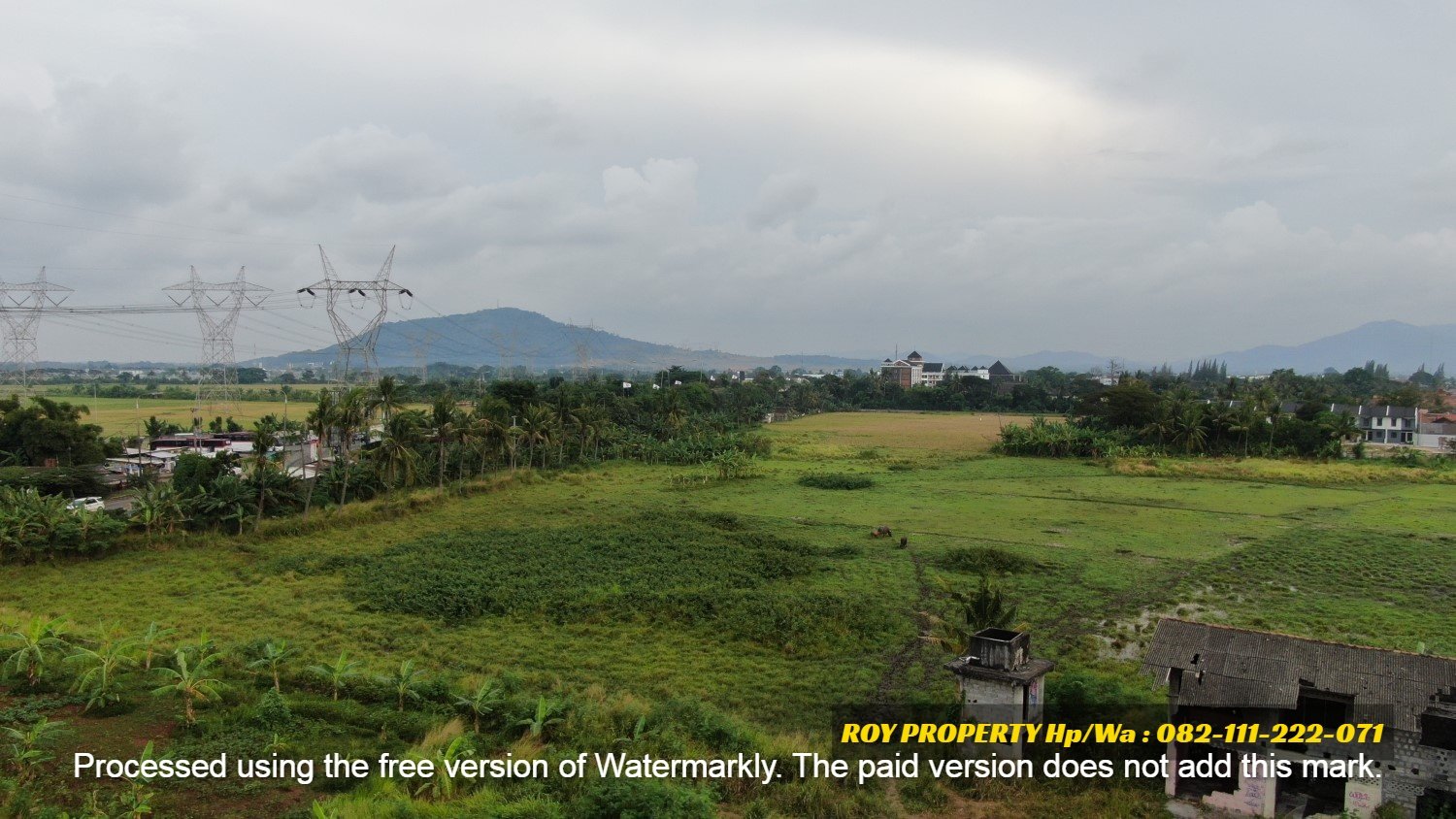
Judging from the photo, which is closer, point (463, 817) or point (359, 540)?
point (463, 817)

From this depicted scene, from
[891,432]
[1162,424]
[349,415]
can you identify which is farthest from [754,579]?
[891,432]

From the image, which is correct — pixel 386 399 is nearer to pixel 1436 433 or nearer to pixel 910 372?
pixel 1436 433

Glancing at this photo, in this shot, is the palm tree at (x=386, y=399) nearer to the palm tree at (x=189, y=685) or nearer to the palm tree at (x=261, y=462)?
the palm tree at (x=261, y=462)

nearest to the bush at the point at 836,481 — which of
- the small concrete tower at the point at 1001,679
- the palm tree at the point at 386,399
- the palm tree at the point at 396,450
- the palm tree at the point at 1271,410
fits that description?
the palm tree at the point at 396,450

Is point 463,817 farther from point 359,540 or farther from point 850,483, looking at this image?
point 850,483

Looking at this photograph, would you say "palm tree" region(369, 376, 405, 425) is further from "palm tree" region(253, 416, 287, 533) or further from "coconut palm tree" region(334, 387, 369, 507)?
"palm tree" region(253, 416, 287, 533)

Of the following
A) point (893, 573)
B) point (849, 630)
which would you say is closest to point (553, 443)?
point (893, 573)
